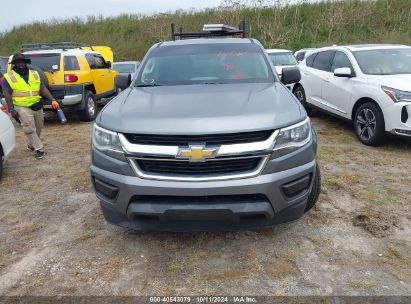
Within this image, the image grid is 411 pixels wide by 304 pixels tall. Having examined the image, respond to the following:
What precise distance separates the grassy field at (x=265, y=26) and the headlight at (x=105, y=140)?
77.4ft

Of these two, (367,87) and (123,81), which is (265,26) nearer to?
(367,87)

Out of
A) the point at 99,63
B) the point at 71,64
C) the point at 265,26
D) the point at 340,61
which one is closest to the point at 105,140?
the point at 340,61

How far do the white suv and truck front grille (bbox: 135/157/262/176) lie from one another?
3678mm

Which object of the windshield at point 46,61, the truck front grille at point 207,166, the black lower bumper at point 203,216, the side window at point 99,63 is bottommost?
the side window at point 99,63

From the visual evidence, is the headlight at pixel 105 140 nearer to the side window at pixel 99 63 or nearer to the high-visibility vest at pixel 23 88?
the high-visibility vest at pixel 23 88

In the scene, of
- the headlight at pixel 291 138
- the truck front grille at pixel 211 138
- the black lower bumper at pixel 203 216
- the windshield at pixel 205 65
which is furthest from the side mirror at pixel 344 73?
the truck front grille at pixel 211 138

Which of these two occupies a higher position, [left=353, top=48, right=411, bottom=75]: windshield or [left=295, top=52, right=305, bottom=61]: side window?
[left=353, top=48, right=411, bottom=75]: windshield

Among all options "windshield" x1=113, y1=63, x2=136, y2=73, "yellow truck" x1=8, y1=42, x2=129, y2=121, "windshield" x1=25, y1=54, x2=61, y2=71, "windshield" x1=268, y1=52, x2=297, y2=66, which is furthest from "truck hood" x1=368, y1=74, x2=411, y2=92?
"windshield" x1=113, y1=63, x2=136, y2=73

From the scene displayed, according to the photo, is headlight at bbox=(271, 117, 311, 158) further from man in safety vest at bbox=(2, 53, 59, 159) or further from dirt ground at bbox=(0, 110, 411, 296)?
man in safety vest at bbox=(2, 53, 59, 159)

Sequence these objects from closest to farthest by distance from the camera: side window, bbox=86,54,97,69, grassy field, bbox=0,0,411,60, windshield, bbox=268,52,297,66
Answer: side window, bbox=86,54,97,69 → windshield, bbox=268,52,297,66 → grassy field, bbox=0,0,411,60

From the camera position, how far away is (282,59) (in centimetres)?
1179

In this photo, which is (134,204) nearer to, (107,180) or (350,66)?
(107,180)

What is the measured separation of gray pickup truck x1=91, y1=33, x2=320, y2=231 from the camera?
2576 mm

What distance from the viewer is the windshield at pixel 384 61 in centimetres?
609
